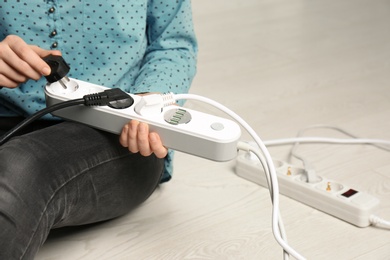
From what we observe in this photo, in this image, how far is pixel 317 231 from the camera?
1069mm

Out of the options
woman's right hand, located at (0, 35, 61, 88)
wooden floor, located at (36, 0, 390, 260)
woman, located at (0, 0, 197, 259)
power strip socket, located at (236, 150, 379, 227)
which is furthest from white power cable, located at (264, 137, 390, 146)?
woman's right hand, located at (0, 35, 61, 88)

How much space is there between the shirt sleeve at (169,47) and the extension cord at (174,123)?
153 mm

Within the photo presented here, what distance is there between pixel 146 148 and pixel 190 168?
1.42 ft

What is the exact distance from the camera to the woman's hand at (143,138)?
0.85 meters

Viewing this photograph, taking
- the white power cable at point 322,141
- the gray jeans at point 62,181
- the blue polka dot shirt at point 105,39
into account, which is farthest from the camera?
the white power cable at point 322,141

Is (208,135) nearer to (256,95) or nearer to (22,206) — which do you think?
(22,206)

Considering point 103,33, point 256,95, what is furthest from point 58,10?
point 256,95

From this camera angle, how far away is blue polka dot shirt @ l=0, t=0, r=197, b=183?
0.99 m

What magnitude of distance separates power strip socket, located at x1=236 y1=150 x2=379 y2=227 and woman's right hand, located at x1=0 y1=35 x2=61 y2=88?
0.49m

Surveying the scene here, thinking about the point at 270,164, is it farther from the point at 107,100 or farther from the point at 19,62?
the point at 19,62

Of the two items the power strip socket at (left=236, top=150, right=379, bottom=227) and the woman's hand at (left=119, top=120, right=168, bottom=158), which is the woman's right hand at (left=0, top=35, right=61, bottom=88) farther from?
the power strip socket at (left=236, top=150, right=379, bottom=227)

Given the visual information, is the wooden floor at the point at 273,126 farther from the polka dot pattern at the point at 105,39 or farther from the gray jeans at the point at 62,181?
the polka dot pattern at the point at 105,39

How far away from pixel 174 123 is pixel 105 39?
251 millimetres

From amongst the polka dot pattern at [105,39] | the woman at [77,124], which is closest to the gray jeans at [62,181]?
the woman at [77,124]
